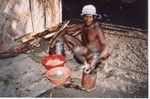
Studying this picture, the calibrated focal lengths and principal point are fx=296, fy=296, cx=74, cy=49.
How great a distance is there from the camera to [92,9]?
5738mm

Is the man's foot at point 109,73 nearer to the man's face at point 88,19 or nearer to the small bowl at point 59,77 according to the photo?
the small bowl at point 59,77

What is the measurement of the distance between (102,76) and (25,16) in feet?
8.13

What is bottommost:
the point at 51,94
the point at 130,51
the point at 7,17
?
the point at 51,94

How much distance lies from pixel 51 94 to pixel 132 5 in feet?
16.3

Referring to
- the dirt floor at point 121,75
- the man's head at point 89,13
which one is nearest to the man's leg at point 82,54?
the dirt floor at point 121,75

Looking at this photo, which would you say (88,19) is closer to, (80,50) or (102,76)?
(80,50)

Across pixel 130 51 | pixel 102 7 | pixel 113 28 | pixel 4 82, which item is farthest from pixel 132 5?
pixel 4 82

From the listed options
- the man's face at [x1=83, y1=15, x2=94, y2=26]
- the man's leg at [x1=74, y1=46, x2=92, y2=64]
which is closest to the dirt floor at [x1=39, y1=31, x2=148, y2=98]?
the man's leg at [x1=74, y1=46, x2=92, y2=64]

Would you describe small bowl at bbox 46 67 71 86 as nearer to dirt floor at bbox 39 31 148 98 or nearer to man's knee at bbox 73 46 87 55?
dirt floor at bbox 39 31 148 98

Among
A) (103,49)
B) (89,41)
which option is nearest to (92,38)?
(89,41)

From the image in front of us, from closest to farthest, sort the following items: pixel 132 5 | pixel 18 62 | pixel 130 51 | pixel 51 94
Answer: pixel 51 94
pixel 18 62
pixel 130 51
pixel 132 5

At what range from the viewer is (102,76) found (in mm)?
5906

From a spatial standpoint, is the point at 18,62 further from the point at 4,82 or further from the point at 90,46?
the point at 90,46

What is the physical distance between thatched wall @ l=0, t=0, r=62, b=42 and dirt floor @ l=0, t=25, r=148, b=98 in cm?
61
